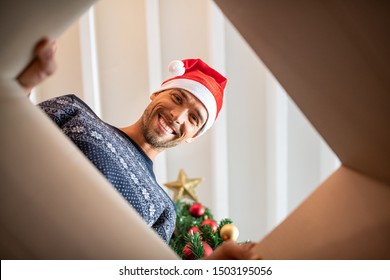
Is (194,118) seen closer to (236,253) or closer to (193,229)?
(193,229)

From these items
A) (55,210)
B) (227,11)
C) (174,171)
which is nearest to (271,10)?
(227,11)

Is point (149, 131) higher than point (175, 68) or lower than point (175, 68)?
lower

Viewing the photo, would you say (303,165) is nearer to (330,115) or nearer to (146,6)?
(146,6)

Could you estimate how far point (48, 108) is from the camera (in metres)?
0.71

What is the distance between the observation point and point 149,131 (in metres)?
0.78

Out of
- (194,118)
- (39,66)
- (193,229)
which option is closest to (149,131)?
(194,118)

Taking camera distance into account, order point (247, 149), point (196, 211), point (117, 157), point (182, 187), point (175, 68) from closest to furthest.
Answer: point (117, 157)
point (175, 68)
point (196, 211)
point (182, 187)
point (247, 149)

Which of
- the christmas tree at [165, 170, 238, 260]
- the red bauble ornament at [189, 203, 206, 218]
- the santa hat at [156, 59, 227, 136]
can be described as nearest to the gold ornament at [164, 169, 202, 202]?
the christmas tree at [165, 170, 238, 260]

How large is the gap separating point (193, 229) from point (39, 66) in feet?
2.38

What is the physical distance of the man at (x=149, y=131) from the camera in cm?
62

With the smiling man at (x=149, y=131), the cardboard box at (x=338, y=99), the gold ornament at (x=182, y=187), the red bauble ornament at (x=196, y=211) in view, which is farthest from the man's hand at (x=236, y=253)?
the gold ornament at (x=182, y=187)

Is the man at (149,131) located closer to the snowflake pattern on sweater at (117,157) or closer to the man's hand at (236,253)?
the snowflake pattern on sweater at (117,157)

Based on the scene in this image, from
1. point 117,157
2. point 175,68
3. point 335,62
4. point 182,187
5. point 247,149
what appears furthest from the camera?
point 247,149

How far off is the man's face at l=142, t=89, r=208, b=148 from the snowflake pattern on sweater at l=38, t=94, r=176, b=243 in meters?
0.04
